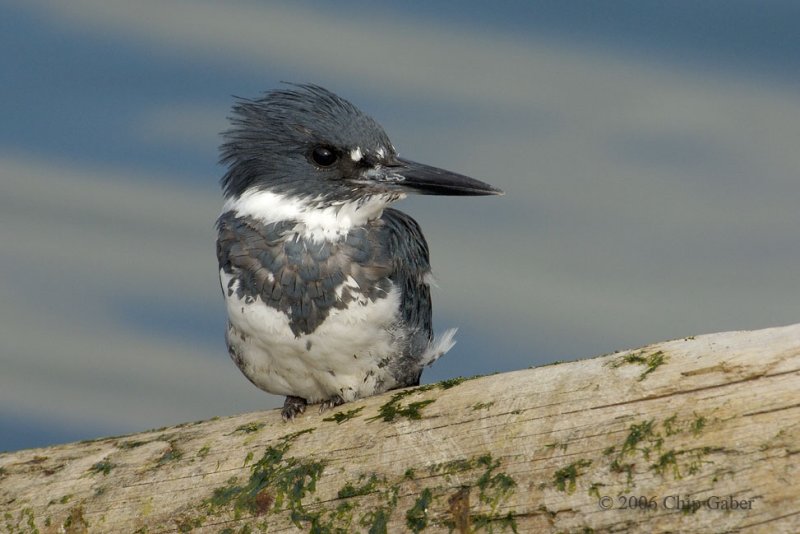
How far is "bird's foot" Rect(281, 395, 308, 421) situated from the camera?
609 centimetres

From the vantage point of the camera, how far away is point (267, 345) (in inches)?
231

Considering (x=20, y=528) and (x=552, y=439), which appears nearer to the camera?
(x=552, y=439)

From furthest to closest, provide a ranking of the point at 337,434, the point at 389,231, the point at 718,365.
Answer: the point at 389,231, the point at 337,434, the point at 718,365

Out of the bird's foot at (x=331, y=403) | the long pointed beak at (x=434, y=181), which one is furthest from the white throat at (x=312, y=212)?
the bird's foot at (x=331, y=403)

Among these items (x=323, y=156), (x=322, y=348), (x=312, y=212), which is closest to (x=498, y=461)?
(x=322, y=348)

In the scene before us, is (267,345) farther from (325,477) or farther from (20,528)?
(20,528)

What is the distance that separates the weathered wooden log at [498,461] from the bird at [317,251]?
0.28 metres

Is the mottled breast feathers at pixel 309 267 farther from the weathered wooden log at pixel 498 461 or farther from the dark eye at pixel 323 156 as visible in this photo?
the weathered wooden log at pixel 498 461

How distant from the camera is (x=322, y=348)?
576cm

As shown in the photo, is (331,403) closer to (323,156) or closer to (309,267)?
(309,267)

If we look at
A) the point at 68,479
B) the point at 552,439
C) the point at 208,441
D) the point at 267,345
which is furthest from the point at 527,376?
the point at 68,479

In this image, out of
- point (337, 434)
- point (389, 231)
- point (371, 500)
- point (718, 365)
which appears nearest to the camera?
point (718, 365)

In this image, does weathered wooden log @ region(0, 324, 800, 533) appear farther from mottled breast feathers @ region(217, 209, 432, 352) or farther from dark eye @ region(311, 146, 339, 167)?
dark eye @ region(311, 146, 339, 167)

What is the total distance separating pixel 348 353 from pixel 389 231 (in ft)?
2.46
